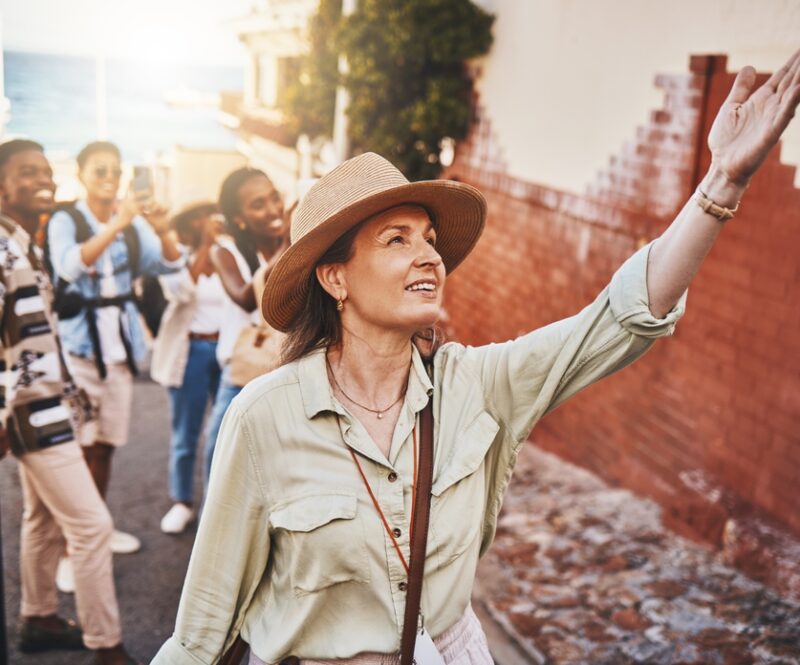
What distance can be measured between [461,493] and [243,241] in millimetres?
3030

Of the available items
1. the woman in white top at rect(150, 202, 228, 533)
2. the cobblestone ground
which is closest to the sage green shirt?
the cobblestone ground

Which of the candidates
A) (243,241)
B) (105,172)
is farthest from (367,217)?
(105,172)

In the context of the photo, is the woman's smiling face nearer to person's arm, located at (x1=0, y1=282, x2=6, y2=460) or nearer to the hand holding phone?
person's arm, located at (x1=0, y1=282, x2=6, y2=460)

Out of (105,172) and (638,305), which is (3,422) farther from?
(638,305)

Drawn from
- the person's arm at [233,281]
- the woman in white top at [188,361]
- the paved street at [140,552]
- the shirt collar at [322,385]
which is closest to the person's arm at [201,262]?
the woman in white top at [188,361]

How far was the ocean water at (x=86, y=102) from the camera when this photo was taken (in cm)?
451

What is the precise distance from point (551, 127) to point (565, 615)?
385cm

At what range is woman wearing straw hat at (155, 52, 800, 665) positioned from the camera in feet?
6.62

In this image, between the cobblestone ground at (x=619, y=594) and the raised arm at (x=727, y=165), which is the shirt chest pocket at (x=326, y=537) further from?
the cobblestone ground at (x=619, y=594)

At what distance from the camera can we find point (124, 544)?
5.29m

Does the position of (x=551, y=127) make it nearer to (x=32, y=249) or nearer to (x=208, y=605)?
(x=32, y=249)

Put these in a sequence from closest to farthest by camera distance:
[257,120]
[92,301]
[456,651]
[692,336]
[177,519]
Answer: [456,651] < [92,301] < [692,336] < [177,519] < [257,120]

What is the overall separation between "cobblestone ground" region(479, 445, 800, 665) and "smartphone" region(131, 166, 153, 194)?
2748mm

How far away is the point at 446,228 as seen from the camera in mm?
2412
